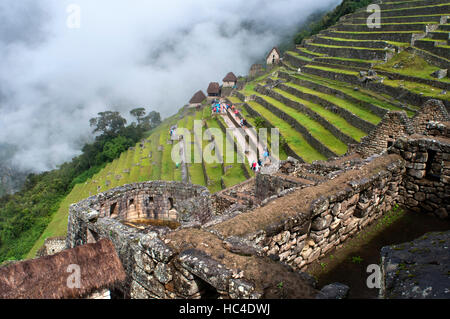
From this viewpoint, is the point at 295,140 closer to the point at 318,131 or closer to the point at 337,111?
the point at 318,131

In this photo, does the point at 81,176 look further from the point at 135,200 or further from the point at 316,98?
the point at 135,200

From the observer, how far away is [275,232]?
4.39 meters

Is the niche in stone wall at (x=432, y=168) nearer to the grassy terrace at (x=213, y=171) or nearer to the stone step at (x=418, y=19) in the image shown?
the grassy terrace at (x=213, y=171)

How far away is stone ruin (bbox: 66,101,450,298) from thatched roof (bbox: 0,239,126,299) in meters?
0.40

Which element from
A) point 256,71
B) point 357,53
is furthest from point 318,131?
point 256,71

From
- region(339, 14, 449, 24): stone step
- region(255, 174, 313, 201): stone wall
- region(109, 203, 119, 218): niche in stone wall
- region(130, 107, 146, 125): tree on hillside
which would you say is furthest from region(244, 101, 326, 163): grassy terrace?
Answer: region(130, 107, 146, 125): tree on hillside

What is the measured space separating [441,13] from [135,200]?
117 feet

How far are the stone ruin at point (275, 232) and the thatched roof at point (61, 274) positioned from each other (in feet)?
1.32

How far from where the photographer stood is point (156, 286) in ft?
13.7

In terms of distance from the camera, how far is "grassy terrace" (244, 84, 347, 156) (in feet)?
67.6

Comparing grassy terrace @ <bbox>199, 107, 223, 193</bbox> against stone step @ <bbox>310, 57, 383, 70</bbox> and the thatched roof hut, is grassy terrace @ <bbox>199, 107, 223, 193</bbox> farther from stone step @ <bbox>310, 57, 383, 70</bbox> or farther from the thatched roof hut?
the thatched roof hut

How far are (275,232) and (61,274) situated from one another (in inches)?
108

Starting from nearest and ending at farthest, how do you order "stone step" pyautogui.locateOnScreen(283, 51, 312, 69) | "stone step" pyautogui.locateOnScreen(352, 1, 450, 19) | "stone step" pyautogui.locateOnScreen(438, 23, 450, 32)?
"stone step" pyautogui.locateOnScreen(438, 23, 450, 32), "stone step" pyautogui.locateOnScreen(352, 1, 450, 19), "stone step" pyautogui.locateOnScreen(283, 51, 312, 69)

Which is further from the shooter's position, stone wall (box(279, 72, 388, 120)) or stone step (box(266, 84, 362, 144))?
stone wall (box(279, 72, 388, 120))
